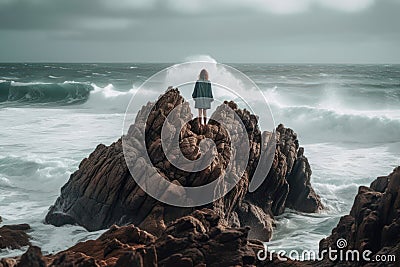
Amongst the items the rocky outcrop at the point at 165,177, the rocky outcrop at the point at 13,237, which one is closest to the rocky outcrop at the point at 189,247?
the rocky outcrop at the point at 165,177

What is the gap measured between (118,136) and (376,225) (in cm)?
2131

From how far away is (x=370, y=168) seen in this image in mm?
21625

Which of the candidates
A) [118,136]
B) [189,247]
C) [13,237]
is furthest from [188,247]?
[118,136]

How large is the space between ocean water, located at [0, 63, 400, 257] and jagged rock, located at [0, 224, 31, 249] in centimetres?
29

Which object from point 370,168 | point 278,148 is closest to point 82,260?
point 278,148

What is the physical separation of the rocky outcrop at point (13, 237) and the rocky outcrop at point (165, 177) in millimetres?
939

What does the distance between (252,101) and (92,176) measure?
440 centimetres

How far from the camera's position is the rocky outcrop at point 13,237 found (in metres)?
11.5

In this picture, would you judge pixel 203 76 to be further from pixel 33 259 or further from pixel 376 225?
pixel 33 259

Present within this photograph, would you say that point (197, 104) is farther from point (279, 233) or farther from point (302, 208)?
point (302, 208)

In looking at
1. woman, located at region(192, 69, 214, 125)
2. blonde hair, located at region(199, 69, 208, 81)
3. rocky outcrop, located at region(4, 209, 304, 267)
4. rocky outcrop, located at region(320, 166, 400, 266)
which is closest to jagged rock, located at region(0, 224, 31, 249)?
rocky outcrop, located at region(4, 209, 304, 267)

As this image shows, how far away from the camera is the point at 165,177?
12305 millimetres

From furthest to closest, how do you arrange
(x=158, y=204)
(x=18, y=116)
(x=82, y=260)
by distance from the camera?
1. (x=18, y=116)
2. (x=158, y=204)
3. (x=82, y=260)

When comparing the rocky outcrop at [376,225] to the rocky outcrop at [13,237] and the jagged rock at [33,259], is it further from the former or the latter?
the rocky outcrop at [13,237]
